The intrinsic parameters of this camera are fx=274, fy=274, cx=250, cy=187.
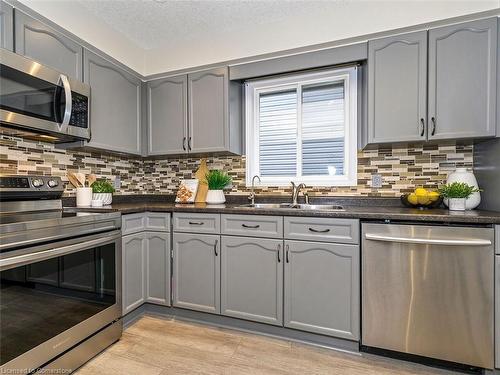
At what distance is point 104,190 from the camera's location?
229 centimetres

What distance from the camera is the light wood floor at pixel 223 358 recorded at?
1604mm

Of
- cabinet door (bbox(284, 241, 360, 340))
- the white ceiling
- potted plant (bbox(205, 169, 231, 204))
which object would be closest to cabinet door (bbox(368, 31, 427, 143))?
the white ceiling

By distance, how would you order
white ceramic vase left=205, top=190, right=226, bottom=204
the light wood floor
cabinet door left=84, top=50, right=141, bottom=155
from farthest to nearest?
white ceramic vase left=205, top=190, right=226, bottom=204, cabinet door left=84, top=50, right=141, bottom=155, the light wood floor

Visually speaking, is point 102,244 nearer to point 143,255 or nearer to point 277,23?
point 143,255

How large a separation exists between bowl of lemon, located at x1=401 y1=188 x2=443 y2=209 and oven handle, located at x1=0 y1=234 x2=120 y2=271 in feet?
7.04

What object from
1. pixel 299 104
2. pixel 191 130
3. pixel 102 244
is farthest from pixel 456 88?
pixel 102 244

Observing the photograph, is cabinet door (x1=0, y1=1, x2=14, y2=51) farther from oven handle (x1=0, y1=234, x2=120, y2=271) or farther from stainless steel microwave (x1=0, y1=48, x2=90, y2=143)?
oven handle (x1=0, y1=234, x2=120, y2=271)

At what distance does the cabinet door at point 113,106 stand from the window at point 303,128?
42.1 inches

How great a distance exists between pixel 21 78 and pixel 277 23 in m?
1.92

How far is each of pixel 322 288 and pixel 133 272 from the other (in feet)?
4.61

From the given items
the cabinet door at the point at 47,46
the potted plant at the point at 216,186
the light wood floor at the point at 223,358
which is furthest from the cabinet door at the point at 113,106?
the light wood floor at the point at 223,358

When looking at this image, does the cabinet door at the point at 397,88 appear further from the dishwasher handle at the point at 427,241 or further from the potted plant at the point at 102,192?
the potted plant at the point at 102,192

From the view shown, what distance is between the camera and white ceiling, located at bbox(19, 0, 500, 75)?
198 cm

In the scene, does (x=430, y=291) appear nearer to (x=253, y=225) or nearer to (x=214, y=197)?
(x=253, y=225)
